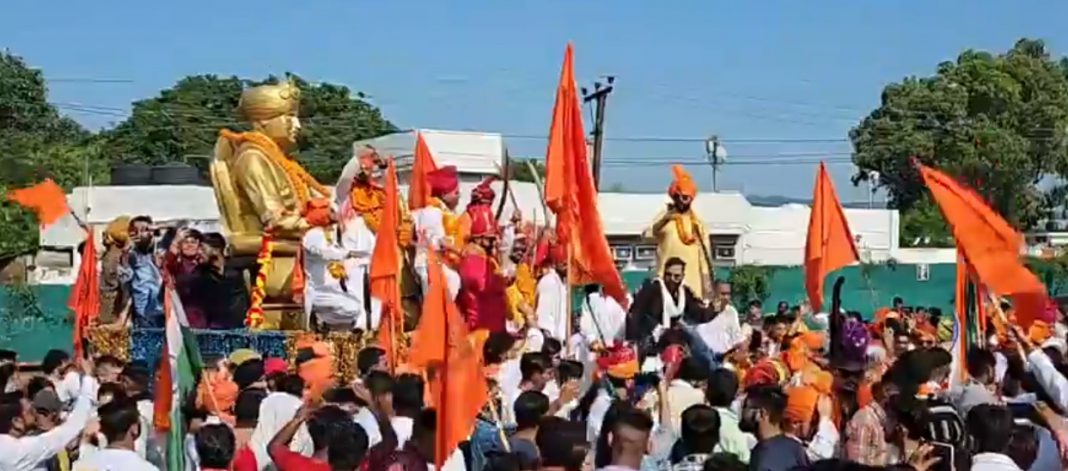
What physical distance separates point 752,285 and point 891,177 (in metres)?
26.3

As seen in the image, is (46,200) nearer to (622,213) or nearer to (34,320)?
(34,320)

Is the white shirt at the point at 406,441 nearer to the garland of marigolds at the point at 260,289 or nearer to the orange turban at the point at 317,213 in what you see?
the orange turban at the point at 317,213

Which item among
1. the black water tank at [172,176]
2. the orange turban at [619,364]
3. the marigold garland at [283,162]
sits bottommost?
the orange turban at [619,364]

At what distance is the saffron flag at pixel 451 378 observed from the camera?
21.9ft

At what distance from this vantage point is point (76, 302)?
12906mm

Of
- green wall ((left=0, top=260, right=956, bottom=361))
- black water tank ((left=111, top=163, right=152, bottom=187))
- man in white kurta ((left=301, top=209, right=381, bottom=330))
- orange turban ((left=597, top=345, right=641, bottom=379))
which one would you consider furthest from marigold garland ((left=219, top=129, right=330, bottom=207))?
black water tank ((left=111, top=163, right=152, bottom=187))

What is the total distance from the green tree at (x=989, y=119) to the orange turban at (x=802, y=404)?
37.0m

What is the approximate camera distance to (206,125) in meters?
56.6

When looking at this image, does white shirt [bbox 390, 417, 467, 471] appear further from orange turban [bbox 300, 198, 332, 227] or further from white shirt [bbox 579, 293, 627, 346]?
white shirt [bbox 579, 293, 627, 346]

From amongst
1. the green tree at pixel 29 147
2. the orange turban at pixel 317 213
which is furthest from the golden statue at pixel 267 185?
the green tree at pixel 29 147

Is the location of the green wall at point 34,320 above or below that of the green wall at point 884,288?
below

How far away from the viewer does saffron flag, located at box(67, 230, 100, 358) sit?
1277 centimetres

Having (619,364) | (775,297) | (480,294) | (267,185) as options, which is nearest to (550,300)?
(480,294)

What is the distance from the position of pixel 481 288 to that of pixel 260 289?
182 centimetres
